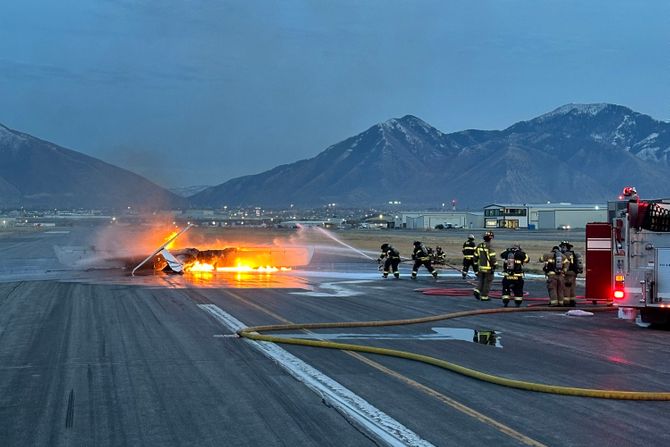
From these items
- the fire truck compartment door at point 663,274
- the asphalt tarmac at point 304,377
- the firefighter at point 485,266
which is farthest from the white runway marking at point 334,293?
the fire truck compartment door at point 663,274

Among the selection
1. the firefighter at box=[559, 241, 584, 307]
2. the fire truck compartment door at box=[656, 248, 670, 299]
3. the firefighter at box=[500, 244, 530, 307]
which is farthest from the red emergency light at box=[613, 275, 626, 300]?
the firefighter at box=[500, 244, 530, 307]

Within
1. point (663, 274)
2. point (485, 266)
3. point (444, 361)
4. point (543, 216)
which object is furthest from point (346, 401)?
point (543, 216)

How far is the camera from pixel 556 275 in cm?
2184

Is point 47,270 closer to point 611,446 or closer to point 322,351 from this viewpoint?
point 322,351

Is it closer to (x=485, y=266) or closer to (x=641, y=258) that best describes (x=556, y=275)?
(x=485, y=266)

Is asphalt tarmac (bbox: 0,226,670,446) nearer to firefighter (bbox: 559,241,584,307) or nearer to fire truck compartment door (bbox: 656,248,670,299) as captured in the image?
firefighter (bbox: 559,241,584,307)

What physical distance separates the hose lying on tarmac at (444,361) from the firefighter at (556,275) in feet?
1.79

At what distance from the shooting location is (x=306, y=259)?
48.2m

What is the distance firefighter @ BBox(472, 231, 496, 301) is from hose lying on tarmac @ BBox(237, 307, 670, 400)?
2410 millimetres

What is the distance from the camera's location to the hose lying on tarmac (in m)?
10.8

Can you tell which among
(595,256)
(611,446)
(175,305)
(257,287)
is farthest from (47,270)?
(611,446)

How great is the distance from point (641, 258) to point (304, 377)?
30.1 feet

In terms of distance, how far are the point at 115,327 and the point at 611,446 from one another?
11.4 m

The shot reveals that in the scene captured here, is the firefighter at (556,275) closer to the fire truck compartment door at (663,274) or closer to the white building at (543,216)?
the fire truck compartment door at (663,274)
